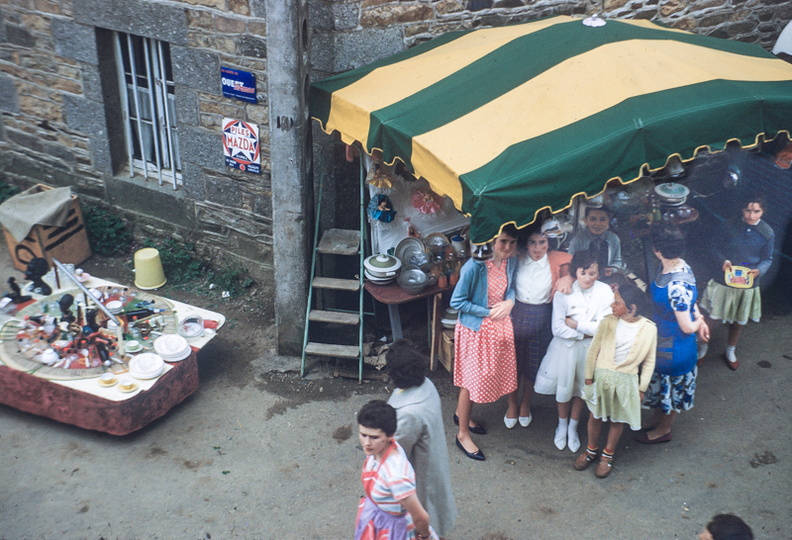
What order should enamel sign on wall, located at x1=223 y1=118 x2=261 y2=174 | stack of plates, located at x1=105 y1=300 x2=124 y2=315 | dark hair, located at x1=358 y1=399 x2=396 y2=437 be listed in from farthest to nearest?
enamel sign on wall, located at x1=223 y1=118 x2=261 y2=174 → stack of plates, located at x1=105 y1=300 x2=124 y2=315 → dark hair, located at x1=358 y1=399 x2=396 y2=437

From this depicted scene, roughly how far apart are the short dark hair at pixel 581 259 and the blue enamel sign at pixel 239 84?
10.0 feet

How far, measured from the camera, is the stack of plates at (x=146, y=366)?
5.44 meters

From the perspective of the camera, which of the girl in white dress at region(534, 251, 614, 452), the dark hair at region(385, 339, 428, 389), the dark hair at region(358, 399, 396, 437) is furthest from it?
the girl in white dress at region(534, 251, 614, 452)

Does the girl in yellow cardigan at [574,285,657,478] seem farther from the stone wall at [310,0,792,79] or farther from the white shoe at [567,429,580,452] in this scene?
the stone wall at [310,0,792,79]

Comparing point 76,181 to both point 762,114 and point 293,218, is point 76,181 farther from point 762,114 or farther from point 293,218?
point 762,114

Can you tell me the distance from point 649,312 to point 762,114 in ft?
4.99

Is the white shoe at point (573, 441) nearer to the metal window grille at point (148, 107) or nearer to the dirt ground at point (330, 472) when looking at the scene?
the dirt ground at point (330, 472)

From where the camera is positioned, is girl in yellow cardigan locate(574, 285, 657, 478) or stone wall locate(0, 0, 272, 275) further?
stone wall locate(0, 0, 272, 275)

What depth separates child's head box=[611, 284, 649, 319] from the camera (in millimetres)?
4688

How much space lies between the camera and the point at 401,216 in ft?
21.0

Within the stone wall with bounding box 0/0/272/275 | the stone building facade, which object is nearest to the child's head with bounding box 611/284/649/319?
the stone building facade

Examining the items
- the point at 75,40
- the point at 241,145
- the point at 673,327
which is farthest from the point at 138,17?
the point at 673,327

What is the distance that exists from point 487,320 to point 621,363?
921 millimetres

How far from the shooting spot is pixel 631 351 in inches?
186
